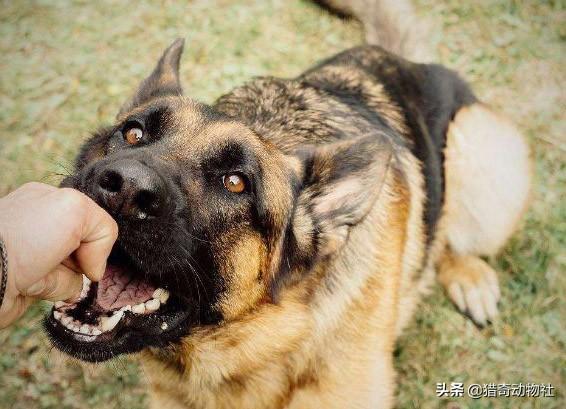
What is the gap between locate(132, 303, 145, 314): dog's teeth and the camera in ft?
7.66

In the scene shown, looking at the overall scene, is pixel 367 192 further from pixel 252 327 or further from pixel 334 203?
pixel 252 327

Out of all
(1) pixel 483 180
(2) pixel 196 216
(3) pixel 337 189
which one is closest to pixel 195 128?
(2) pixel 196 216

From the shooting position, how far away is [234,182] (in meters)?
2.48

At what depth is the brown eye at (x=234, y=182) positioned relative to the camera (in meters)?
2.47

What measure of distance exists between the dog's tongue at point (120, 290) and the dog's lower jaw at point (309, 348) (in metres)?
0.38

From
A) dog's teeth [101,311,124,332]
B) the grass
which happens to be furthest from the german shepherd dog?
the grass

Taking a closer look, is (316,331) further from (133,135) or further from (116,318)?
(133,135)

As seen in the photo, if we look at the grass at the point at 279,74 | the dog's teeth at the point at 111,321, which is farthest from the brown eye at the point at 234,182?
the grass at the point at 279,74

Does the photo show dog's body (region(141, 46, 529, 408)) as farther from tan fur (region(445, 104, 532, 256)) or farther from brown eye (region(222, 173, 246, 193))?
brown eye (region(222, 173, 246, 193))

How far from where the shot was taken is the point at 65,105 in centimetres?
558

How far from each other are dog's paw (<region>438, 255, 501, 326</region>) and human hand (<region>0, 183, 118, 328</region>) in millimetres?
3344

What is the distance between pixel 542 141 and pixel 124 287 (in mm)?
4826

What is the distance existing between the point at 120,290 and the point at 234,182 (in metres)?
0.72

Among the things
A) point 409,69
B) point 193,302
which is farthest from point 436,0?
point 193,302
